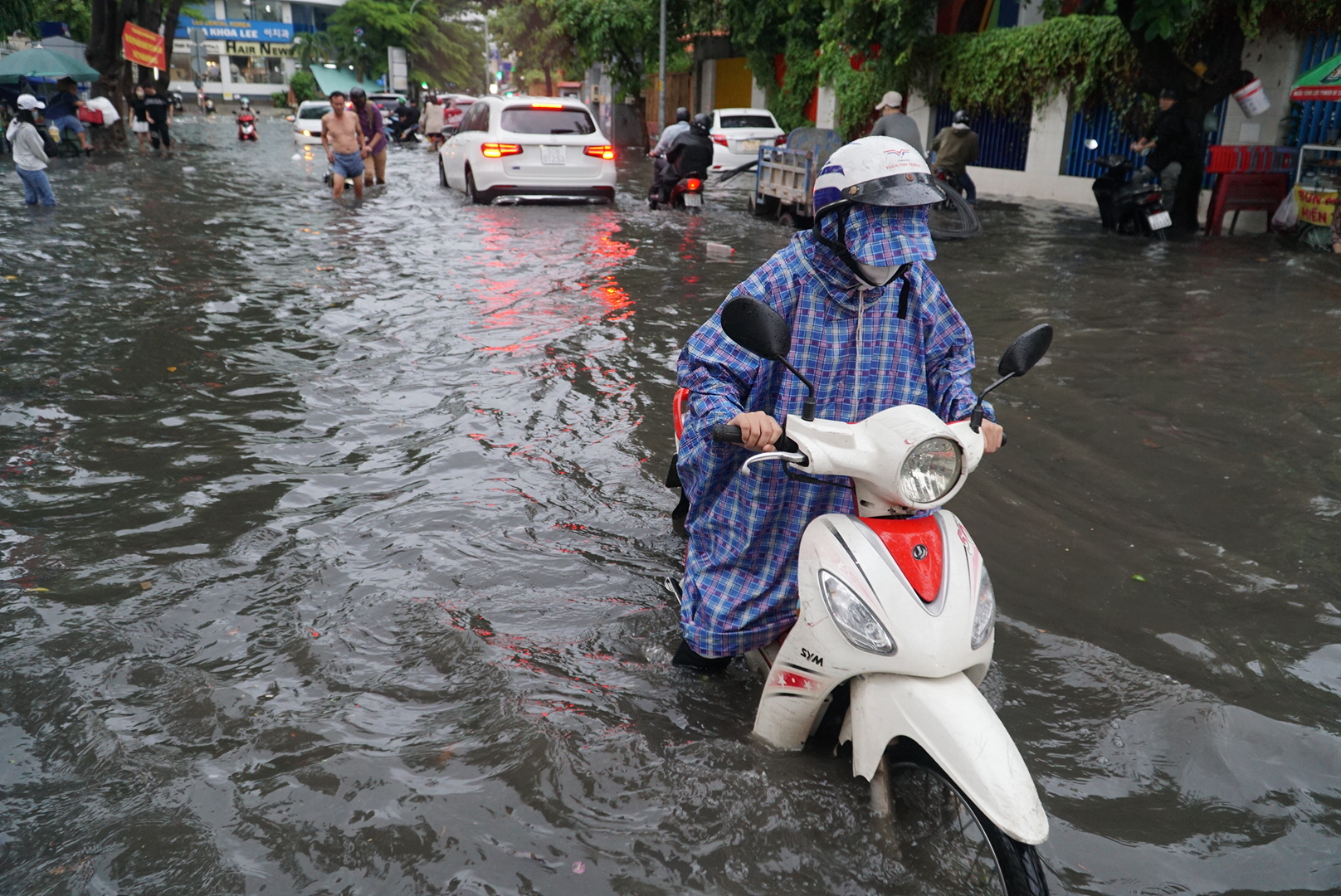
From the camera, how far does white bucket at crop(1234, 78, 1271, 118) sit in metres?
13.4

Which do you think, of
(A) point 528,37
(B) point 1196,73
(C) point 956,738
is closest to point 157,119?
(B) point 1196,73

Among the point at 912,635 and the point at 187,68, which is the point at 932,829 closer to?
the point at 912,635

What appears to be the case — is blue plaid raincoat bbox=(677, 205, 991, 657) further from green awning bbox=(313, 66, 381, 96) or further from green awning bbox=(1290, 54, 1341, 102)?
green awning bbox=(313, 66, 381, 96)

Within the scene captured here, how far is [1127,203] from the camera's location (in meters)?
13.6

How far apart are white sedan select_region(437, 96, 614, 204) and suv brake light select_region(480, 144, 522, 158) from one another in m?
0.01

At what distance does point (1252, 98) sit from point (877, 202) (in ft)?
44.2

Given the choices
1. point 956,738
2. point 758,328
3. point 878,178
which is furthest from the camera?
point 878,178

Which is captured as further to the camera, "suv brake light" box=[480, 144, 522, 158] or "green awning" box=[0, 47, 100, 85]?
"green awning" box=[0, 47, 100, 85]

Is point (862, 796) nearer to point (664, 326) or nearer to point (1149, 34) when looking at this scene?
point (664, 326)

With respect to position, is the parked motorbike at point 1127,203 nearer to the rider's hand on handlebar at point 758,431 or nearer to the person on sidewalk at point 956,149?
the person on sidewalk at point 956,149

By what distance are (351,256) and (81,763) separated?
30.5 feet

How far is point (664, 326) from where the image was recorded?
8469mm

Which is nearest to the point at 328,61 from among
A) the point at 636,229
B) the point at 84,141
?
the point at 84,141

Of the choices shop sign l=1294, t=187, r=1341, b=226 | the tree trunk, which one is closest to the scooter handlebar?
shop sign l=1294, t=187, r=1341, b=226
